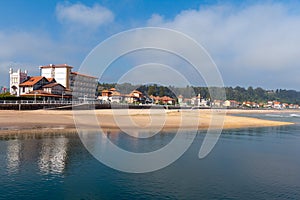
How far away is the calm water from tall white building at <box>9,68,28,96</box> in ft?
192

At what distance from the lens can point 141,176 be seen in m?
17.4

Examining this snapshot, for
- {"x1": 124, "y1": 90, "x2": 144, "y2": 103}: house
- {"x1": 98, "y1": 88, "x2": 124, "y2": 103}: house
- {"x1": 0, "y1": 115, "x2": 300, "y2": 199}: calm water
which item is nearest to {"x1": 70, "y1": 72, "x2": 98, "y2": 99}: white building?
{"x1": 98, "y1": 88, "x2": 124, "y2": 103}: house

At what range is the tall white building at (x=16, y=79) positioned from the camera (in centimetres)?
7912

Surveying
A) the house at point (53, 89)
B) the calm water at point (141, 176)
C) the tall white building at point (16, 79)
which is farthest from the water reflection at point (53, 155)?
the tall white building at point (16, 79)

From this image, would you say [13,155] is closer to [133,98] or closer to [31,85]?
[31,85]

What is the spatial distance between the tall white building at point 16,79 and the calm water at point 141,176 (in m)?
58.5

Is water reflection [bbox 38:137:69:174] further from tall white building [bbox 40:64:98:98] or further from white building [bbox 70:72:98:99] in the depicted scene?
white building [bbox 70:72:98:99]

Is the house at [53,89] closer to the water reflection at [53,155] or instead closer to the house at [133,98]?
the house at [133,98]

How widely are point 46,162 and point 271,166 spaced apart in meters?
15.9

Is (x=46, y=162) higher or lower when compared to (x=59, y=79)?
lower

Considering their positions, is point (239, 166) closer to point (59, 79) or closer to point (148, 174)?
point (148, 174)

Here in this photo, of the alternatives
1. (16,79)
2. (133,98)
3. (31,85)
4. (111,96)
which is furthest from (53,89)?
(133,98)

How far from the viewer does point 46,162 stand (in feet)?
63.1

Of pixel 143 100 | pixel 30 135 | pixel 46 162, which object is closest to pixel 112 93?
pixel 143 100
